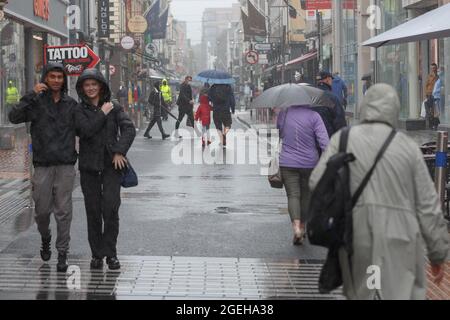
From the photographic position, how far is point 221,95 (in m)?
22.0

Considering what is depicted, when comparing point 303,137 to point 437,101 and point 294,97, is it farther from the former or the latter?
point 437,101

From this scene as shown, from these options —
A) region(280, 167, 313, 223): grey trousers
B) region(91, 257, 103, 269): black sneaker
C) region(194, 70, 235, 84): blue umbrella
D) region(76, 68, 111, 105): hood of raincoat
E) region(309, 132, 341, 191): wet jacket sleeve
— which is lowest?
region(91, 257, 103, 269): black sneaker

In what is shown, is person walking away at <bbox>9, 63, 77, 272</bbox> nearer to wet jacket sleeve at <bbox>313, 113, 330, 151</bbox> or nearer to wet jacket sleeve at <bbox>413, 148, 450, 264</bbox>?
wet jacket sleeve at <bbox>313, 113, 330, 151</bbox>

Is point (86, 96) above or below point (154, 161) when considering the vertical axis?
above

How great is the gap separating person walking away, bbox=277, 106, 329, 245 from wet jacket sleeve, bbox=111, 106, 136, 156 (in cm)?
196

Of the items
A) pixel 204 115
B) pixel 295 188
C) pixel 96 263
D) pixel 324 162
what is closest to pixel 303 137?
pixel 295 188

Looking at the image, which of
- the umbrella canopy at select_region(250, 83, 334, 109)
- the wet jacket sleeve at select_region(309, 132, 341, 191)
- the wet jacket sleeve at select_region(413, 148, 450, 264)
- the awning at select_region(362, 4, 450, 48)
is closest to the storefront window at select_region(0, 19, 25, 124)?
the awning at select_region(362, 4, 450, 48)

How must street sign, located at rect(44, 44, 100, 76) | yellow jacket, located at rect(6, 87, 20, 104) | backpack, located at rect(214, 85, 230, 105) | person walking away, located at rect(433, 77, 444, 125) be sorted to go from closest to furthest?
street sign, located at rect(44, 44, 100, 76) → backpack, located at rect(214, 85, 230, 105) → person walking away, located at rect(433, 77, 444, 125) → yellow jacket, located at rect(6, 87, 20, 104)

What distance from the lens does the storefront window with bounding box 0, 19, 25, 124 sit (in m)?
25.7

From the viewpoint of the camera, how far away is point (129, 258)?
830cm

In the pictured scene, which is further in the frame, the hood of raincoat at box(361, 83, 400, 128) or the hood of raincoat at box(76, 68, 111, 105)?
the hood of raincoat at box(76, 68, 111, 105)
